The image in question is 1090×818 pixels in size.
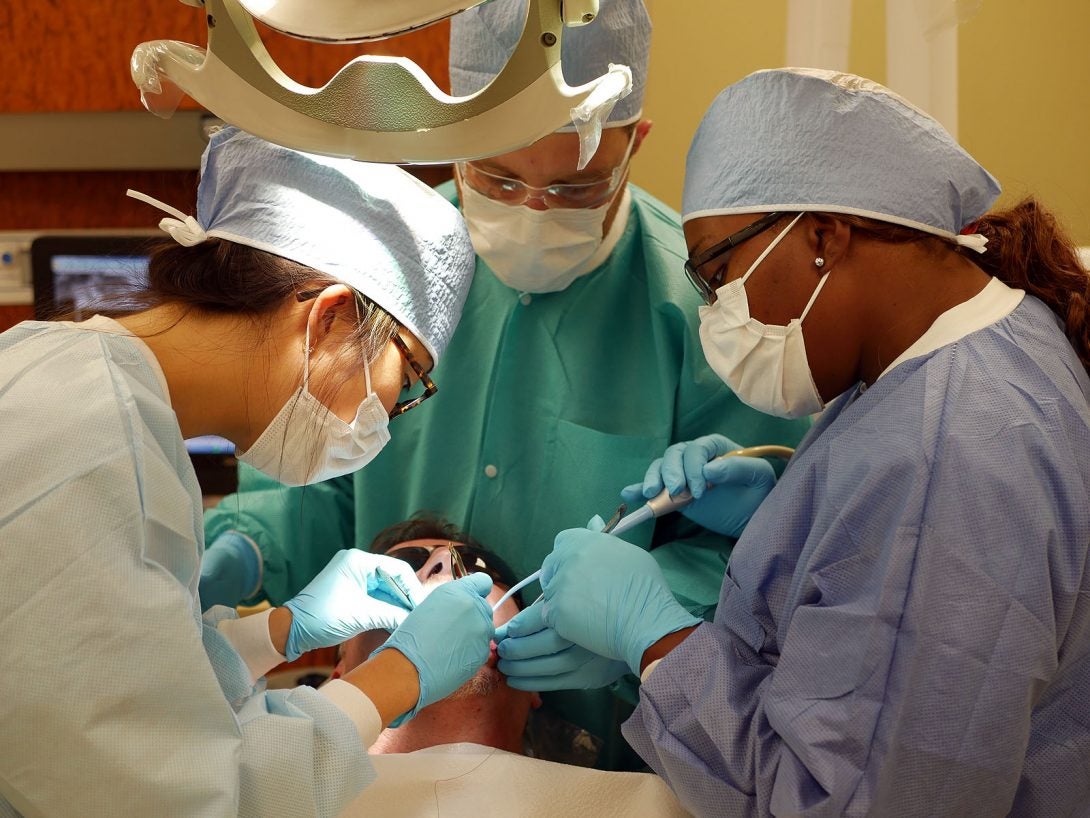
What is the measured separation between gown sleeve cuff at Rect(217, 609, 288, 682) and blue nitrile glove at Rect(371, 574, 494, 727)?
23 centimetres

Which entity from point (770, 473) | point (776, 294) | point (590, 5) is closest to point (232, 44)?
point (590, 5)

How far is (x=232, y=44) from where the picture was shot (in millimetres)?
928

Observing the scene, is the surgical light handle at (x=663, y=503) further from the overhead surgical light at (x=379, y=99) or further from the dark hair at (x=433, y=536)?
the overhead surgical light at (x=379, y=99)

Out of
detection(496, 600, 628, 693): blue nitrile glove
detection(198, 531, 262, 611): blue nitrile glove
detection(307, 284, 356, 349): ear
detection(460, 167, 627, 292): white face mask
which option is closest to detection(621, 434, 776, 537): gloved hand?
detection(496, 600, 628, 693): blue nitrile glove

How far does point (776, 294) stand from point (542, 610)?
24.6 inches

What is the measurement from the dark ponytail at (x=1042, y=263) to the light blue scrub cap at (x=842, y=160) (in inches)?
2.0

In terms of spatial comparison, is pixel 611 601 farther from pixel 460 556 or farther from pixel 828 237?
pixel 828 237

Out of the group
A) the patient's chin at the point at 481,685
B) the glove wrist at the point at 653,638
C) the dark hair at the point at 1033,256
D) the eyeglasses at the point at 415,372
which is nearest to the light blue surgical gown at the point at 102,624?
the eyeglasses at the point at 415,372

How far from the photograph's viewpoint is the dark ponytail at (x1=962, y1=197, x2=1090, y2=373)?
1336mm

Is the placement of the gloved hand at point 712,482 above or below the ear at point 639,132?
below

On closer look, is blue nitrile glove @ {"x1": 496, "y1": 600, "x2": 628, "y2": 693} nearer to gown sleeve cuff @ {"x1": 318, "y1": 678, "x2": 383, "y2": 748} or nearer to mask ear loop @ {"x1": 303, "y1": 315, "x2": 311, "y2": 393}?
gown sleeve cuff @ {"x1": 318, "y1": 678, "x2": 383, "y2": 748}

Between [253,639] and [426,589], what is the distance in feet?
0.97

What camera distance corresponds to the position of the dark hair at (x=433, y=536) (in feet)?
6.09

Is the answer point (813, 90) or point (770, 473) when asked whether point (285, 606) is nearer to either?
point (770, 473)
